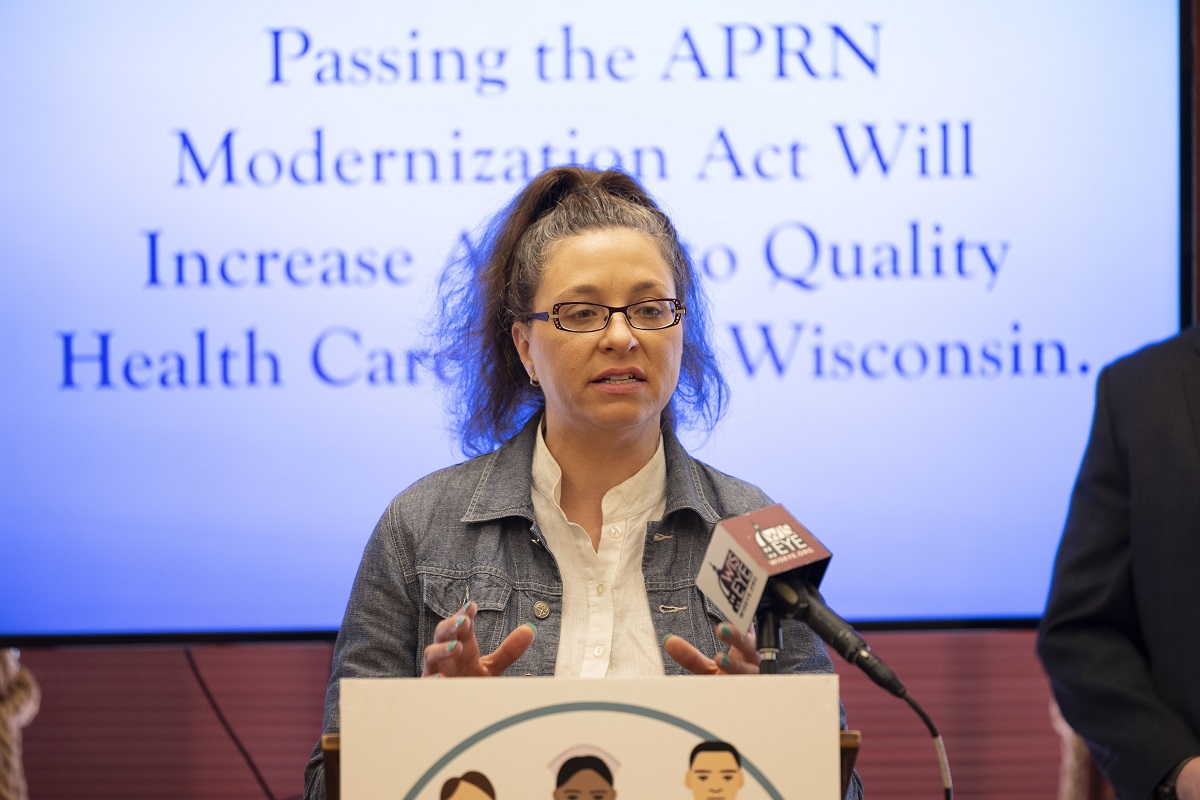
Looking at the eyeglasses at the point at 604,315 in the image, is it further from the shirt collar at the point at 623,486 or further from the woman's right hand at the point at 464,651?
the woman's right hand at the point at 464,651

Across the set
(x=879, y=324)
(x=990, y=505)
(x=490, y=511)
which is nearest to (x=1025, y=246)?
(x=879, y=324)

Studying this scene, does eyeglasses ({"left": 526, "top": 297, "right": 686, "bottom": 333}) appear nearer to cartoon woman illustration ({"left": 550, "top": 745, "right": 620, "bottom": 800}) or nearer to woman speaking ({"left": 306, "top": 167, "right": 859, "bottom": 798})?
woman speaking ({"left": 306, "top": 167, "right": 859, "bottom": 798})

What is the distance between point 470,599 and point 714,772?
2.17 ft

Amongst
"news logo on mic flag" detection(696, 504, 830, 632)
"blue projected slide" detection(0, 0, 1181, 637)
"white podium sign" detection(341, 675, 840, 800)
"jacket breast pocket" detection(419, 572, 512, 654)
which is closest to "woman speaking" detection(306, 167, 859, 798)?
"jacket breast pocket" detection(419, 572, 512, 654)

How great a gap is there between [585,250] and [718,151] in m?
1.09

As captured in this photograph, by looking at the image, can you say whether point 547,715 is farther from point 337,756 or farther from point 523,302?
point 523,302

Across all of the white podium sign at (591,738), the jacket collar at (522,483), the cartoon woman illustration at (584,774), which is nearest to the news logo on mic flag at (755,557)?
the white podium sign at (591,738)

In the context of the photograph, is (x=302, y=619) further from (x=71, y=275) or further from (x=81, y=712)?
(x=71, y=275)

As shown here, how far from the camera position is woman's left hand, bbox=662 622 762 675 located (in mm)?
1358

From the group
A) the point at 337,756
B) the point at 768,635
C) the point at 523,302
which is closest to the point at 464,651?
the point at 337,756

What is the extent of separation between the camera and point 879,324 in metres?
2.76

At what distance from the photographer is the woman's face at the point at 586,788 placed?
1.10 meters

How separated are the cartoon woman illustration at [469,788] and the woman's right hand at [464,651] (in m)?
0.23

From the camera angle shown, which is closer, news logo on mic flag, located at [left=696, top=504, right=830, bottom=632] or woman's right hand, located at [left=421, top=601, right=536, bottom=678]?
news logo on mic flag, located at [left=696, top=504, right=830, bottom=632]
